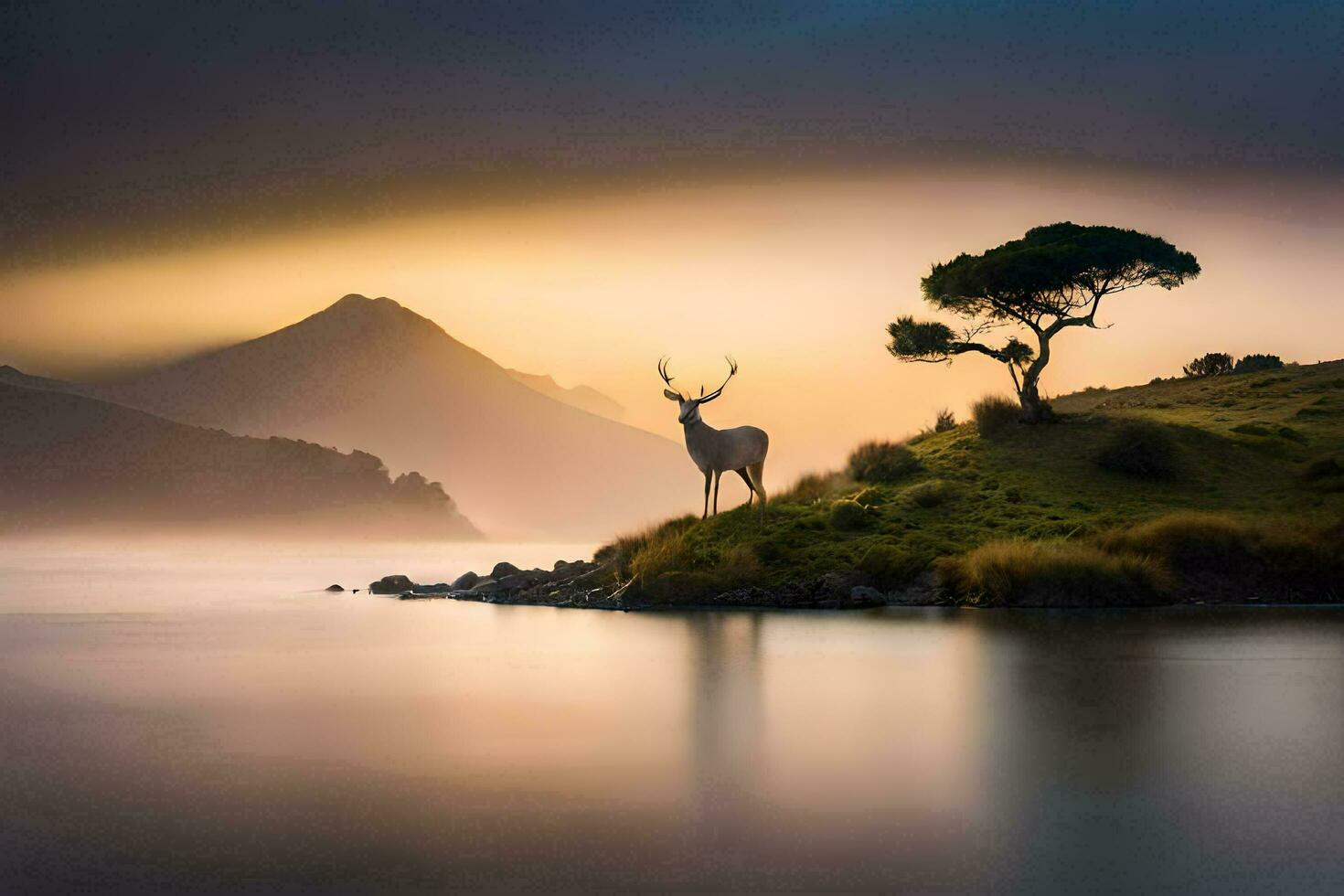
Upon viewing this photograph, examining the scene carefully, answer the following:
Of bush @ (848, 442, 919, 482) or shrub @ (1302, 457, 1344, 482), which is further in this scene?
bush @ (848, 442, 919, 482)

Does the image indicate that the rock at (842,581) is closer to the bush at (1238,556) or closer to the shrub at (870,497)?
the shrub at (870,497)

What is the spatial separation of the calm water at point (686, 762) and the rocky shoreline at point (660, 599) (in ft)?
19.3

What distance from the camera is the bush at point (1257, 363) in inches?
2034

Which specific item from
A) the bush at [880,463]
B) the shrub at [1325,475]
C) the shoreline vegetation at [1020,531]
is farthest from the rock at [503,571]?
the shrub at [1325,475]

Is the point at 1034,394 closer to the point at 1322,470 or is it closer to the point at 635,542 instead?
the point at 1322,470

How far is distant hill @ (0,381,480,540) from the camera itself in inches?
6339

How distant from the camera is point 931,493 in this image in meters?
31.6

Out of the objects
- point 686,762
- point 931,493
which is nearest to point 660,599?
point 931,493

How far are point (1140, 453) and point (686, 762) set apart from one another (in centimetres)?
2659

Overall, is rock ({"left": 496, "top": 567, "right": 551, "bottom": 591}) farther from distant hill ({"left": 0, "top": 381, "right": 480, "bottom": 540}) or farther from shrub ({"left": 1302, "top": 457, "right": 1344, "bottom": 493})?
distant hill ({"left": 0, "top": 381, "right": 480, "bottom": 540})

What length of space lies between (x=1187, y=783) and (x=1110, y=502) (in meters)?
23.2

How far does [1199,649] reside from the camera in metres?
17.6

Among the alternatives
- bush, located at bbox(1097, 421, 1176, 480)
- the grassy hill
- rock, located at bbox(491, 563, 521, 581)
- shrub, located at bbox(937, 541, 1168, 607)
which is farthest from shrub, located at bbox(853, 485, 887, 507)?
rock, located at bbox(491, 563, 521, 581)

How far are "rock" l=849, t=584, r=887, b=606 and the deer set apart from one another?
13.5 feet
